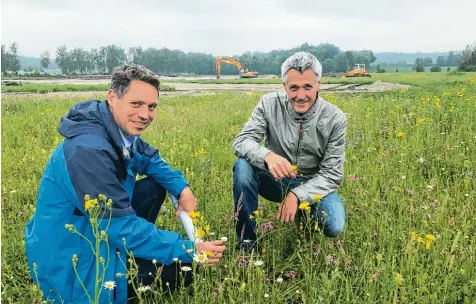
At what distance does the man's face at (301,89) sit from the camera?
9.71ft

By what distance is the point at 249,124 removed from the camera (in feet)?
10.7

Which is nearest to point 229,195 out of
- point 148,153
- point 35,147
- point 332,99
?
point 148,153

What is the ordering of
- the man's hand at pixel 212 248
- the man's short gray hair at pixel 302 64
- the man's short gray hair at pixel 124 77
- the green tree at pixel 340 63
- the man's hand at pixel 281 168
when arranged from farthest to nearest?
the green tree at pixel 340 63 → the man's short gray hair at pixel 302 64 → the man's hand at pixel 281 168 → the man's short gray hair at pixel 124 77 → the man's hand at pixel 212 248

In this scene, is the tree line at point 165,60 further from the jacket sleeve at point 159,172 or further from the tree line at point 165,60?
the jacket sleeve at point 159,172

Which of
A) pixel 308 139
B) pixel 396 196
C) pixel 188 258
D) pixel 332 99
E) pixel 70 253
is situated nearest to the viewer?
pixel 70 253

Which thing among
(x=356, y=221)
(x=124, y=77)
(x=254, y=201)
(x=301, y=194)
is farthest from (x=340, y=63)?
(x=124, y=77)

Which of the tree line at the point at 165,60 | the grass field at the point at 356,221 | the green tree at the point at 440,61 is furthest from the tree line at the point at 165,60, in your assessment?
the grass field at the point at 356,221

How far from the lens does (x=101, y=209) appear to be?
2195 millimetres

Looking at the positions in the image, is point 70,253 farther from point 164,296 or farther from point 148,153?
point 148,153

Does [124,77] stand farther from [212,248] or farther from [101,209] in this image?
[212,248]

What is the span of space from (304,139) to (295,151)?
0.12 meters

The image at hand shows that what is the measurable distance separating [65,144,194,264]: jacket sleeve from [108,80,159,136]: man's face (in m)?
0.26

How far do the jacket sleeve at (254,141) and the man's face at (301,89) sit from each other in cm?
29

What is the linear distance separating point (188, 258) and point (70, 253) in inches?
22.6
